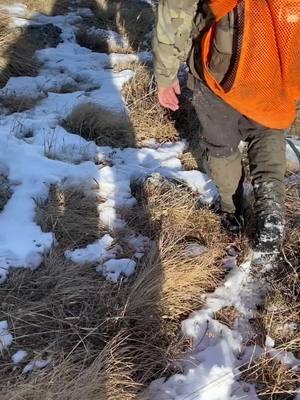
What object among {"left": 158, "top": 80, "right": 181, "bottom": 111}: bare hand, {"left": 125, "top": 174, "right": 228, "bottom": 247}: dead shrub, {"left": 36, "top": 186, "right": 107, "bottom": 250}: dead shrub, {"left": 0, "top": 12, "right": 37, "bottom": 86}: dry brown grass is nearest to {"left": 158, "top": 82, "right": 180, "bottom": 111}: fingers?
{"left": 158, "top": 80, "right": 181, "bottom": 111}: bare hand

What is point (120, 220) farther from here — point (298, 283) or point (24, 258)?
point (298, 283)

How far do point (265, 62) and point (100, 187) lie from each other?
1.54 m

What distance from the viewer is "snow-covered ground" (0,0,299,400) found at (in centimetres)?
253

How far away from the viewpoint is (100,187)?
371cm

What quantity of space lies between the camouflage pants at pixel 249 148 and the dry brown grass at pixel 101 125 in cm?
126

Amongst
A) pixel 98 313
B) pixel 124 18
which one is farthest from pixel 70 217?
pixel 124 18

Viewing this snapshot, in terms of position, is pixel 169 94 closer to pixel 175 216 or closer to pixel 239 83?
pixel 239 83

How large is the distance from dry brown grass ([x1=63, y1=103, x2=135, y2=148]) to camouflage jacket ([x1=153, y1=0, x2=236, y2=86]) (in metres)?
1.42

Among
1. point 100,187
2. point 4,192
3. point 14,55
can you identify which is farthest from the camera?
point 14,55

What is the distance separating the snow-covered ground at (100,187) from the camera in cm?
253

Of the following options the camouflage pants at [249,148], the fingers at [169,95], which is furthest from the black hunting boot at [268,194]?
the fingers at [169,95]

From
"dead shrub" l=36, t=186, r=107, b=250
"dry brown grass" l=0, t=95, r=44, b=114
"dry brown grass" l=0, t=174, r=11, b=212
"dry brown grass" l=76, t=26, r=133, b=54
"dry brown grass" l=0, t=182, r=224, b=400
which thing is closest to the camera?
"dry brown grass" l=0, t=182, r=224, b=400

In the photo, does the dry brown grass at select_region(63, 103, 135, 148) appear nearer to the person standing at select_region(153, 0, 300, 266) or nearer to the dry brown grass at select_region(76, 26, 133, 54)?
the person standing at select_region(153, 0, 300, 266)

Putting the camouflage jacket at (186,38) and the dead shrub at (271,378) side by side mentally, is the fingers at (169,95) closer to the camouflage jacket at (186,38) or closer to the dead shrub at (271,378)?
the camouflage jacket at (186,38)
